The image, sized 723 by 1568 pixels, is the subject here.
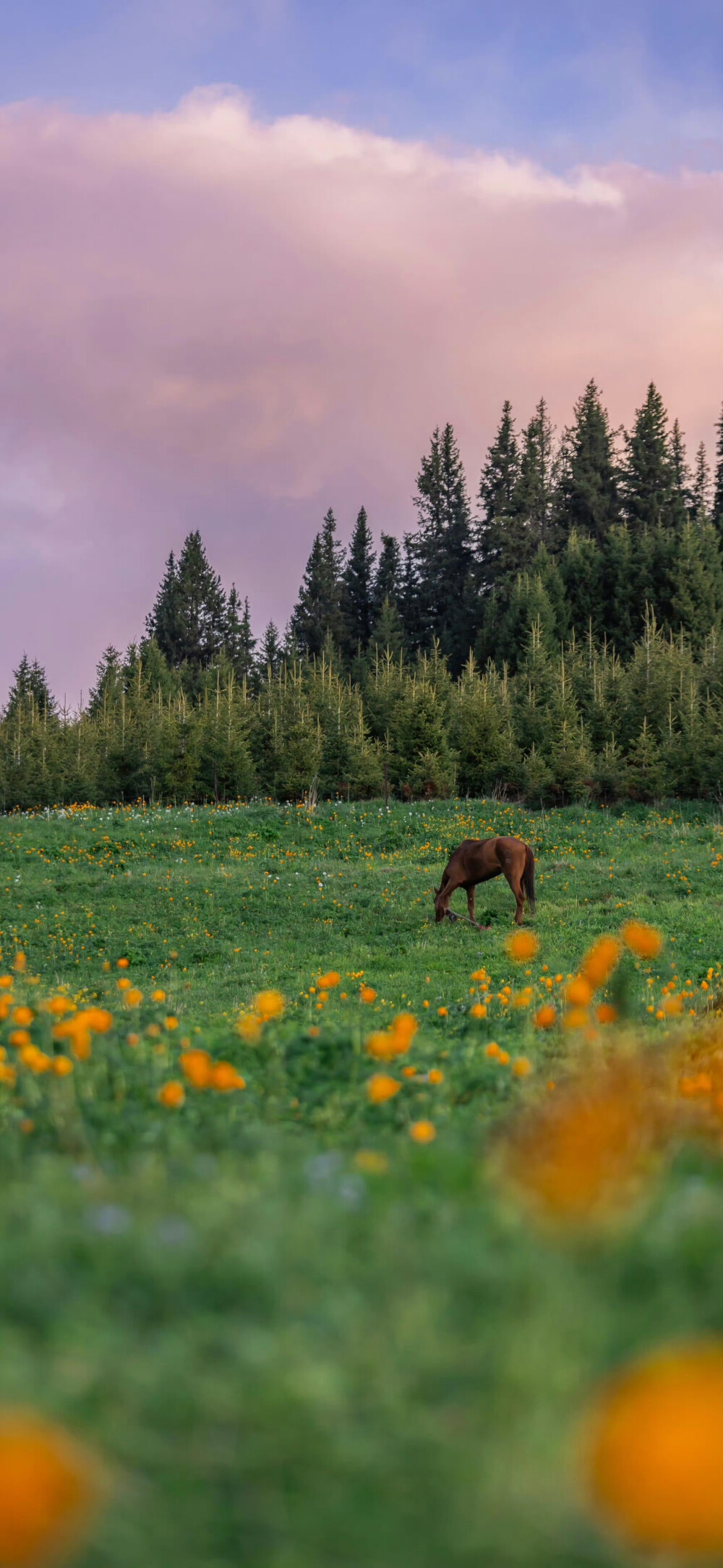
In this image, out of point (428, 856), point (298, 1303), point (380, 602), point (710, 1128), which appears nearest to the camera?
point (298, 1303)

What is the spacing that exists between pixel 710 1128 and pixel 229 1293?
237cm

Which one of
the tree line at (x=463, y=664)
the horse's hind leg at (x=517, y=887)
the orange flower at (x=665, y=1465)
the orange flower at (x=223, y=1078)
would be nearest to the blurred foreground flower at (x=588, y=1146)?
the orange flower at (x=665, y=1465)

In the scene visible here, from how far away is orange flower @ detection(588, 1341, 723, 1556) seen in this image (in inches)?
57.7

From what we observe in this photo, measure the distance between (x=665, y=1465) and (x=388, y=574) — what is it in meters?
83.4

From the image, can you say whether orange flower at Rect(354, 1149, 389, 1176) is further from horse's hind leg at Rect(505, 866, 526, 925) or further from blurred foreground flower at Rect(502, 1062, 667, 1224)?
horse's hind leg at Rect(505, 866, 526, 925)

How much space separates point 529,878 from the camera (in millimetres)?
17312

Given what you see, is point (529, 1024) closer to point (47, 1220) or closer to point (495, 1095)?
point (495, 1095)

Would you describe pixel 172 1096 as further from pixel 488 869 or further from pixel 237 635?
pixel 237 635

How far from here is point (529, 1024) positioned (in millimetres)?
6609

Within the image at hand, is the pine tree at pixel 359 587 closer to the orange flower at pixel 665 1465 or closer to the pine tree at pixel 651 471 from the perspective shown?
the pine tree at pixel 651 471

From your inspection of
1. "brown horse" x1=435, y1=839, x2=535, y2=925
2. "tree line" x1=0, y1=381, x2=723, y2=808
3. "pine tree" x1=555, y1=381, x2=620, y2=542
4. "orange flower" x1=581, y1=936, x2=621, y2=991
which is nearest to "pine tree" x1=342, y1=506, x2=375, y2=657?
"tree line" x1=0, y1=381, x2=723, y2=808

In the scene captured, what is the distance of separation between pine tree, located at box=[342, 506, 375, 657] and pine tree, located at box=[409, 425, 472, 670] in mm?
4132

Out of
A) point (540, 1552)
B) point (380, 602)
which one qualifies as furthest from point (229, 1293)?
point (380, 602)

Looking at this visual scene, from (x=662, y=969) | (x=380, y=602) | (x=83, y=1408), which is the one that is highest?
(x=380, y=602)
